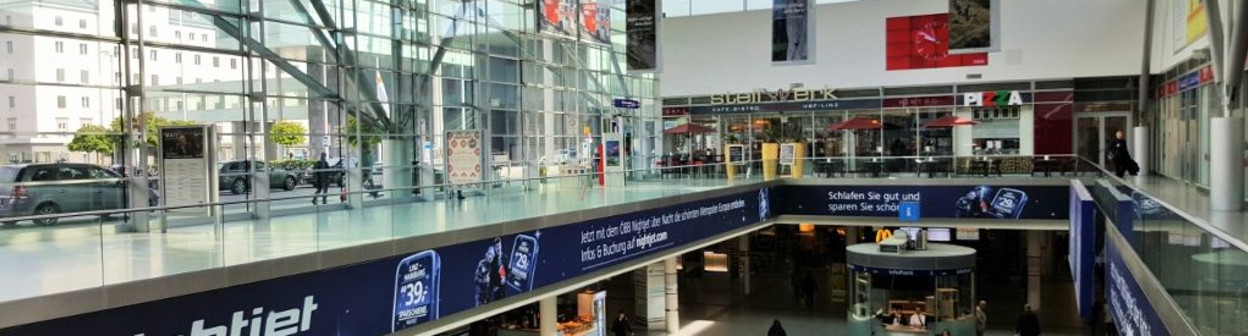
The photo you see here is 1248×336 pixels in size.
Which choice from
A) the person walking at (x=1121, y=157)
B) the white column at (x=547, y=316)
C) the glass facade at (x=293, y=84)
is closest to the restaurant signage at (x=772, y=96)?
the glass facade at (x=293, y=84)

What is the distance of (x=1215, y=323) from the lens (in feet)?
20.2

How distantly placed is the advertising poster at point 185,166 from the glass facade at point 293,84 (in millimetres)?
305

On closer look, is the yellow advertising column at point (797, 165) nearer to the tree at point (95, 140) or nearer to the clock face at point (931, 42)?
the clock face at point (931, 42)

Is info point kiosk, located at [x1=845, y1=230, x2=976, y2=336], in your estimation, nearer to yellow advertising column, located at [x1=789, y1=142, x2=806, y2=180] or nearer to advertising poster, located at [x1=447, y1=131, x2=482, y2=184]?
yellow advertising column, located at [x1=789, y1=142, x2=806, y2=180]

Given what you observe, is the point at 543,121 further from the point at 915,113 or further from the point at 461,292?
the point at 461,292

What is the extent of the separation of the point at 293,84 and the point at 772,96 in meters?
21.9

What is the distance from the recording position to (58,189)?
15969 mm

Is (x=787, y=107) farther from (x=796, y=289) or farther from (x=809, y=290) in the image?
(x=809, y=290)

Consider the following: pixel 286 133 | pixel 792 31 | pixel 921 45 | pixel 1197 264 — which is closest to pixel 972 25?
pixel 792 31

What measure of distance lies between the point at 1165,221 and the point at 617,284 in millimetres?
24013

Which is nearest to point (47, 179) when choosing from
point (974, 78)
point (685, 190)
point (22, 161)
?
point (22, 161)

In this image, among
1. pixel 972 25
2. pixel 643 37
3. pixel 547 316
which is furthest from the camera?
pixel 643 37

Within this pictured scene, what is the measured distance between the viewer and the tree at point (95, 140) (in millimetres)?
16188

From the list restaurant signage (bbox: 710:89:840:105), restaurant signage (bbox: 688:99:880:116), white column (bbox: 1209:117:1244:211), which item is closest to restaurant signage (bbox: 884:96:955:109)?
restaurant signage (bbox: 688:99:880:116)
